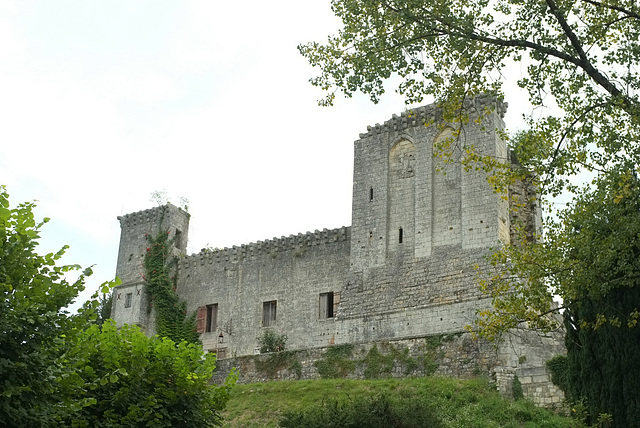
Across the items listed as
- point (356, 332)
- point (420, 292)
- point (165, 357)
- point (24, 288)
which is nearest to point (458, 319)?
point (420, 292)

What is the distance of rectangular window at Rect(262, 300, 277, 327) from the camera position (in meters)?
30.8

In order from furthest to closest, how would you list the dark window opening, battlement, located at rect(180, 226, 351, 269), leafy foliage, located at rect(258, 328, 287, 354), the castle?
the dark window opening → battlement, located at rect(180, 226, 351, 269) → leafy foliage, located at rect(258, 328, 287, 354) → the castle

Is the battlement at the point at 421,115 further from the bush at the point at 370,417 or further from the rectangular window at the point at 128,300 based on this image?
the bush at the point at 370,417

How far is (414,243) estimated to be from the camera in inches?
1041

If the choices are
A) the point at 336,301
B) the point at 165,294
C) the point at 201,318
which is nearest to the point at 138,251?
the point at 165,294

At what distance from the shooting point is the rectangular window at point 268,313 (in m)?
30.8

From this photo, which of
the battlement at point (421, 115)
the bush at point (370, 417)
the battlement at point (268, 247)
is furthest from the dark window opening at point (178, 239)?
the bush at point (370, 417)

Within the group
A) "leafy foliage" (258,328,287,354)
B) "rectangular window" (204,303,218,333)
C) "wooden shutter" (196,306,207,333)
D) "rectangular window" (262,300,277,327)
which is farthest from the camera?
"wooden shutter" (196,306,207,333)

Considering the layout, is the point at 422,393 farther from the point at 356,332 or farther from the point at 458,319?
the point at 356,332

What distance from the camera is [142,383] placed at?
1282cm

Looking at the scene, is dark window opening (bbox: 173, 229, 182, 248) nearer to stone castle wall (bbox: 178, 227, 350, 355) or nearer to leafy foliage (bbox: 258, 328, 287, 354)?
stone castle wall (bbox: 178, 227, 350, 355)

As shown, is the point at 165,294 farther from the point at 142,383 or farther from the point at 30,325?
the point at 30,325

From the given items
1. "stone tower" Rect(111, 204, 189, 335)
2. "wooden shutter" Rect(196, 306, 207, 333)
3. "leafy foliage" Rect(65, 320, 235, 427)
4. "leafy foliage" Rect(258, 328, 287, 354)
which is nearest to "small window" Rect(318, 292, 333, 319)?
"leafy foliage" Rect(258, 328, 287, 354)

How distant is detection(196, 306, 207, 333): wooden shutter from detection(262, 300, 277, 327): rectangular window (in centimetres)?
295
